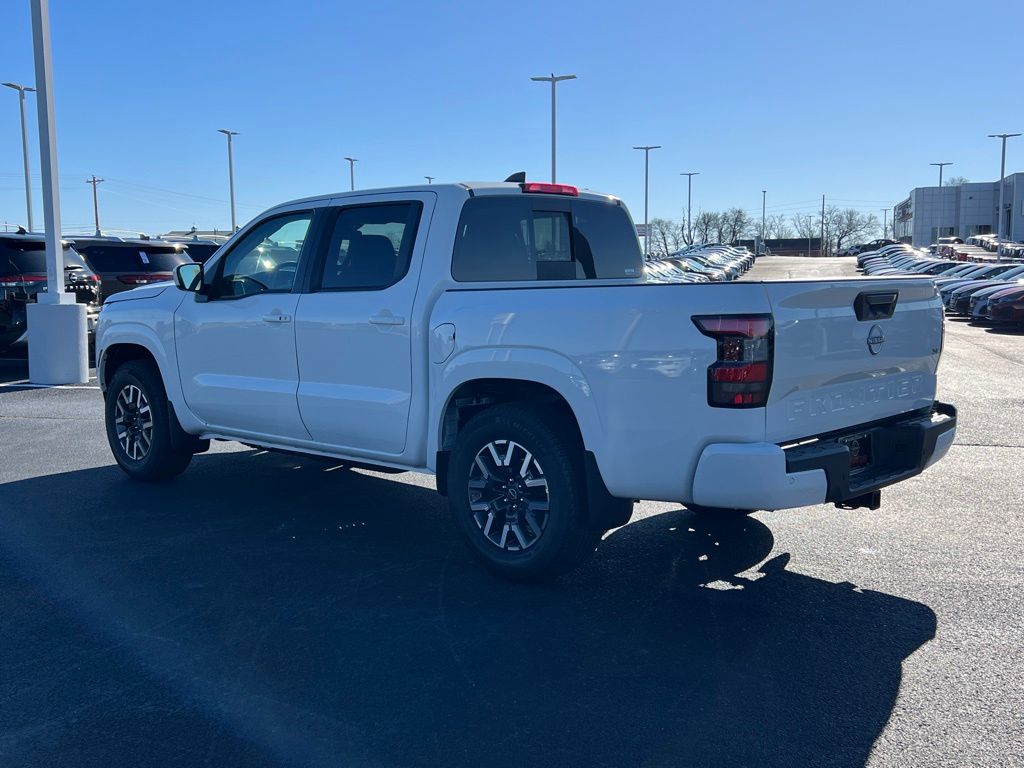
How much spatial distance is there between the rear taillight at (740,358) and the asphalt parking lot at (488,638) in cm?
106

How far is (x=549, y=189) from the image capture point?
19.0ft

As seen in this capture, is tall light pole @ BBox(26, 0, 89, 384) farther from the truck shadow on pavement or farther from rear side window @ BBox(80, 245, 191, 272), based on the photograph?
the truck shadow on pavement

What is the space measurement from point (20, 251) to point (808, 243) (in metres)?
135

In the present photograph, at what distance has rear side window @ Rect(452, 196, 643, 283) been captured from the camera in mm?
5355

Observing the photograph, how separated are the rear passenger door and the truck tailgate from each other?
2.05 m

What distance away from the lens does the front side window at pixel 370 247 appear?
17.7 feet

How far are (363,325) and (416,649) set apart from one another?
2022 mm

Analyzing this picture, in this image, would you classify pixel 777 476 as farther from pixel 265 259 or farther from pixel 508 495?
pixel 265 259

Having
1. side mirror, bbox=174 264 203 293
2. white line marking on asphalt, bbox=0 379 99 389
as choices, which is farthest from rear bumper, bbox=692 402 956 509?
white line marking on asphalt, bbox=0 379 99 389

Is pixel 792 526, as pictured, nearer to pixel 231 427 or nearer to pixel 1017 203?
pixel 231 427

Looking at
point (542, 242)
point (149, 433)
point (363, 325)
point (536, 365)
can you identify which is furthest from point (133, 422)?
point (536, 365)

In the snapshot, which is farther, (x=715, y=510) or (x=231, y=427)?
(x=231, y=427)

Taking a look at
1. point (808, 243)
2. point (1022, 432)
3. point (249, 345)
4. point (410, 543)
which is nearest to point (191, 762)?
point (410, 543)

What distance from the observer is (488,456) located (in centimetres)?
488
